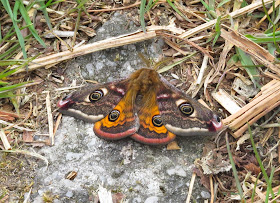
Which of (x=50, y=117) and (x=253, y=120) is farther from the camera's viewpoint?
(x=50, y=117)

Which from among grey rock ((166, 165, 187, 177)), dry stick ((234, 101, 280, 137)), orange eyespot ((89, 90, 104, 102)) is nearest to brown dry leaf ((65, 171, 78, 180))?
orange eyespot ((89, 90, 104, 102))

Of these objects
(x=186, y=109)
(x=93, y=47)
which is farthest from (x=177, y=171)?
(x=93, y=47)

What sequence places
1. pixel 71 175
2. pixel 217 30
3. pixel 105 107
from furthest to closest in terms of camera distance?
pixel 217 30 < pixel 105 107 < pixel 71 175

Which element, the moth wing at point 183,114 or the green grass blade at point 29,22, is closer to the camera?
the moth wing at point 183,114

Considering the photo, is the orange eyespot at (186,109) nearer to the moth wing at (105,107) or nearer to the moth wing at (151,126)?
the moth wing at (151,126)

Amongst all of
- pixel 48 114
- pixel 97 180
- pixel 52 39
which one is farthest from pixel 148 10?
pixel 97 180

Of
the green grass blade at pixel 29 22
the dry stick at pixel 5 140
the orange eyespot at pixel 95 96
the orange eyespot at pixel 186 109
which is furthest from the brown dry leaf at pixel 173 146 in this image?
the green grass blade at pixel 29 22

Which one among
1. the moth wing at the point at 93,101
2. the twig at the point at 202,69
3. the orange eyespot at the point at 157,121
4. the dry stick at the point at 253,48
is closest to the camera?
the orange eyespot at the point at 157,121

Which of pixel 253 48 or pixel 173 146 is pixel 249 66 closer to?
pixel 253 48
